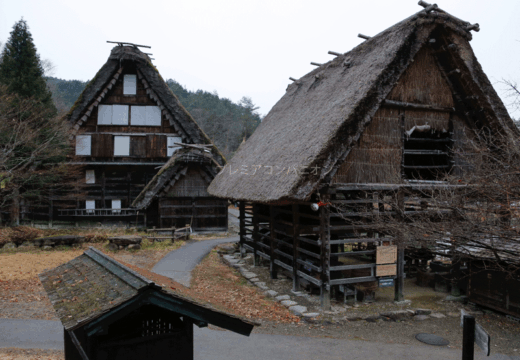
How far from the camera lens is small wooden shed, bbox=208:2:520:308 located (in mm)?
8891

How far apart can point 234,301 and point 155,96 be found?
630 inches

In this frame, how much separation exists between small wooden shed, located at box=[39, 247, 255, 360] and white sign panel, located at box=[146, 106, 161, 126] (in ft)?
63.9

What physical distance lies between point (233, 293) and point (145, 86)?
16.1 meters

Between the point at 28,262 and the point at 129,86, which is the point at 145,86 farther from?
the point at 28,262

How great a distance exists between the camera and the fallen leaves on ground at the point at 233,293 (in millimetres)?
8930

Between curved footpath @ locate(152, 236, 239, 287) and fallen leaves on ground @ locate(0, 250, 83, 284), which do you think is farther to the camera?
curved footpath @ locate(152, 236, 239, 287)

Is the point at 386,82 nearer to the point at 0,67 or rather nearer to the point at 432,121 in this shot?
the point at 432,121

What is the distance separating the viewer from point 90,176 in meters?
22.3

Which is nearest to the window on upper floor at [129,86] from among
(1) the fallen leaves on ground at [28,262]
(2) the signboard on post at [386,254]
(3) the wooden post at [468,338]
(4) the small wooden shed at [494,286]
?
(1) the fallen leaves on ground at [28,262]

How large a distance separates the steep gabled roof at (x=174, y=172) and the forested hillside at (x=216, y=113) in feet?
73.6

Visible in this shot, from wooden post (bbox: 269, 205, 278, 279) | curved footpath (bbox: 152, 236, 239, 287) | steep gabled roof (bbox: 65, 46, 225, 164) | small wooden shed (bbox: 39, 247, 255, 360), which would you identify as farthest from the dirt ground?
steep gabled roof (bbox: 65, 46, 225, 164)

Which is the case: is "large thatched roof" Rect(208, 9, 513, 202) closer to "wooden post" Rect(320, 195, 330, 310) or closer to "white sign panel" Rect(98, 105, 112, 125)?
"wooden post" Rect(320, 195, 330, 310)

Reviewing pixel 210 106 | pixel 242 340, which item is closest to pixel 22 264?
pixel 242 340

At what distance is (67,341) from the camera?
14.0 ft
